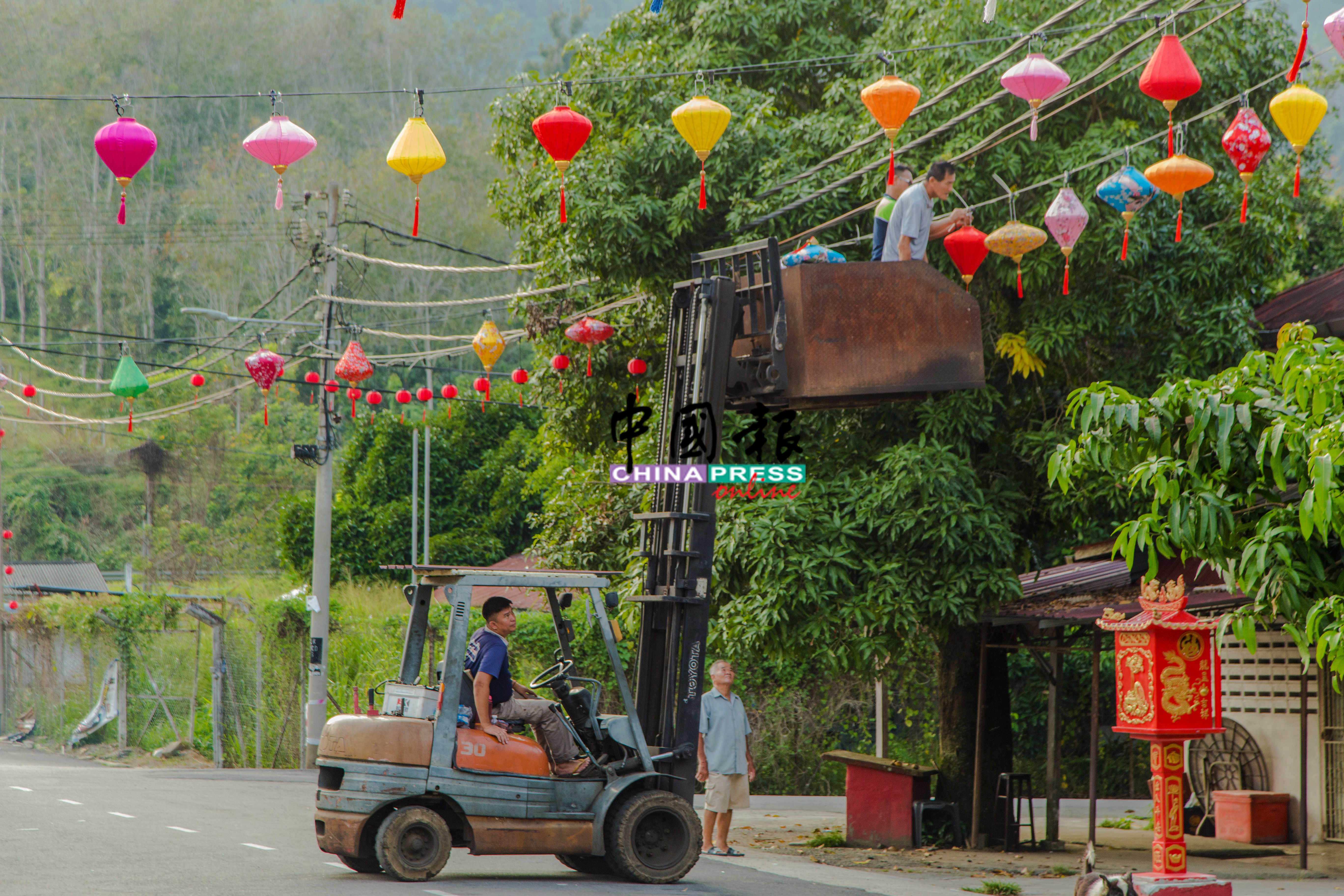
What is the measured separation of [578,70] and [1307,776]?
1059 cm

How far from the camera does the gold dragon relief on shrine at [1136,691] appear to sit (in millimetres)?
8875

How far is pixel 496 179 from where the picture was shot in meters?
16.2

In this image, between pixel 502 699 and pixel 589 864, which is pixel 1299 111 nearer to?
pixel 502 699

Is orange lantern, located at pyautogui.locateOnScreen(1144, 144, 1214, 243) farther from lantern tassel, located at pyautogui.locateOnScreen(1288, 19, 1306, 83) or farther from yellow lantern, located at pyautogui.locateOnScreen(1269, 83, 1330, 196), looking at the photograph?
lantern tassel, located at pyautogui.locateOnScreen(1288, 19, 1306, 83)

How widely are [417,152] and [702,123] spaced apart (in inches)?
82.8

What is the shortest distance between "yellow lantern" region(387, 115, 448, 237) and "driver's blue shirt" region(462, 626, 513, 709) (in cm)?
297

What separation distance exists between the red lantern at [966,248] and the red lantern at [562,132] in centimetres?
306

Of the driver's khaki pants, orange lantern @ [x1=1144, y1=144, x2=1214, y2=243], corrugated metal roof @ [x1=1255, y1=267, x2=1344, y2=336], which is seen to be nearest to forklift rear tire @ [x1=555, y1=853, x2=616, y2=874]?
the driver's khaki pants

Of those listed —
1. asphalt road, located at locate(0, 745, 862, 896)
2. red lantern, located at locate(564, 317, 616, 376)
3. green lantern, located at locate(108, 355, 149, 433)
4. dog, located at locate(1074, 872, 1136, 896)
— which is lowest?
asphalt road, located at locate(0, 745, 862, 896)

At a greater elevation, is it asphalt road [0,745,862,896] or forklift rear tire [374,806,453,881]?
forklift rear tire [374,806,453,881]

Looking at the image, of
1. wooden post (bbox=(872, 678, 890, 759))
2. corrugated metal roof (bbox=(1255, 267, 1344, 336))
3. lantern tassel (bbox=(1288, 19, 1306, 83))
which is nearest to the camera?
lantern tassel (bbox=(1288, 19, 1306, 83))

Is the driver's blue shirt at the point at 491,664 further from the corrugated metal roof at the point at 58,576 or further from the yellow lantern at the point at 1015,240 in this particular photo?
the corrugated metal roof at the point at 58,576

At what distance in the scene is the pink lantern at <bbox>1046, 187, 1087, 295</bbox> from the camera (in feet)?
36.6

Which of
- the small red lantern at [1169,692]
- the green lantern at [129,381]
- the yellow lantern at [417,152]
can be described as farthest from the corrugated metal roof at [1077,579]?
the green lantern at [129,381]
